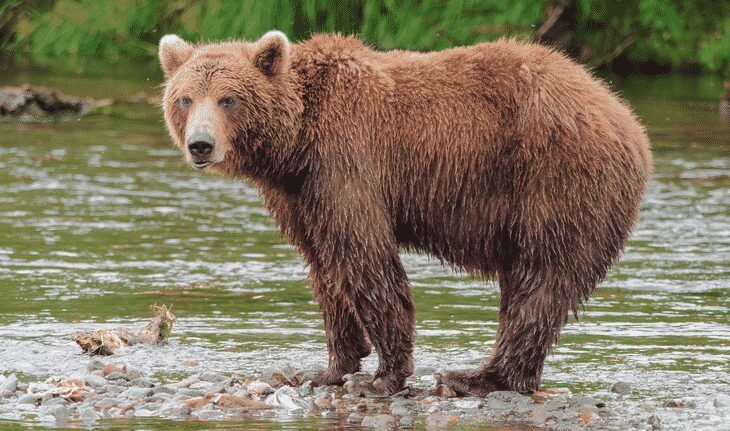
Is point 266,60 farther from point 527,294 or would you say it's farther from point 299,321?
point 299,321

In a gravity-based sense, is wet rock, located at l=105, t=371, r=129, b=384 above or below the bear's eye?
below

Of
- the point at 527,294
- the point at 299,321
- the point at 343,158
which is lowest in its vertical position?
the point at 299,321

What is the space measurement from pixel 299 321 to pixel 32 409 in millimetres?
2641

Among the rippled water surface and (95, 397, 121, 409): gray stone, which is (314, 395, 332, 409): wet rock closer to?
the rippled water surface

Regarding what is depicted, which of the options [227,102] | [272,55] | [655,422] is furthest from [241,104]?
[655,422]

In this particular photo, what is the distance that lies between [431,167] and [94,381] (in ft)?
6.92

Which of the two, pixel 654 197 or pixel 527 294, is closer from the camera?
pixel 527 294

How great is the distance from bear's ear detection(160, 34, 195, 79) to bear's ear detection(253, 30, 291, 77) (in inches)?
16.5

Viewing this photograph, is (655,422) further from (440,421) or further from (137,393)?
(137,393)

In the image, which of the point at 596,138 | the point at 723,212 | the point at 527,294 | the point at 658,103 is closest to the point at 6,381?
the point at 527,294

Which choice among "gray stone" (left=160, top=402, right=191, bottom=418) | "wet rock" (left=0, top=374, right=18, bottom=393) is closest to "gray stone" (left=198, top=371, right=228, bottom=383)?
"gray stone" (left=160, top=402, right=191, bottom=418)

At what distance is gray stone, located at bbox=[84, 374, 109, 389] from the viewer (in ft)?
25.3

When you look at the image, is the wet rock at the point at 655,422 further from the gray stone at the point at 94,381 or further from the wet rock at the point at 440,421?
the gray stone at the point at 94,381

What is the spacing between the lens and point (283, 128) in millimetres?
7562
